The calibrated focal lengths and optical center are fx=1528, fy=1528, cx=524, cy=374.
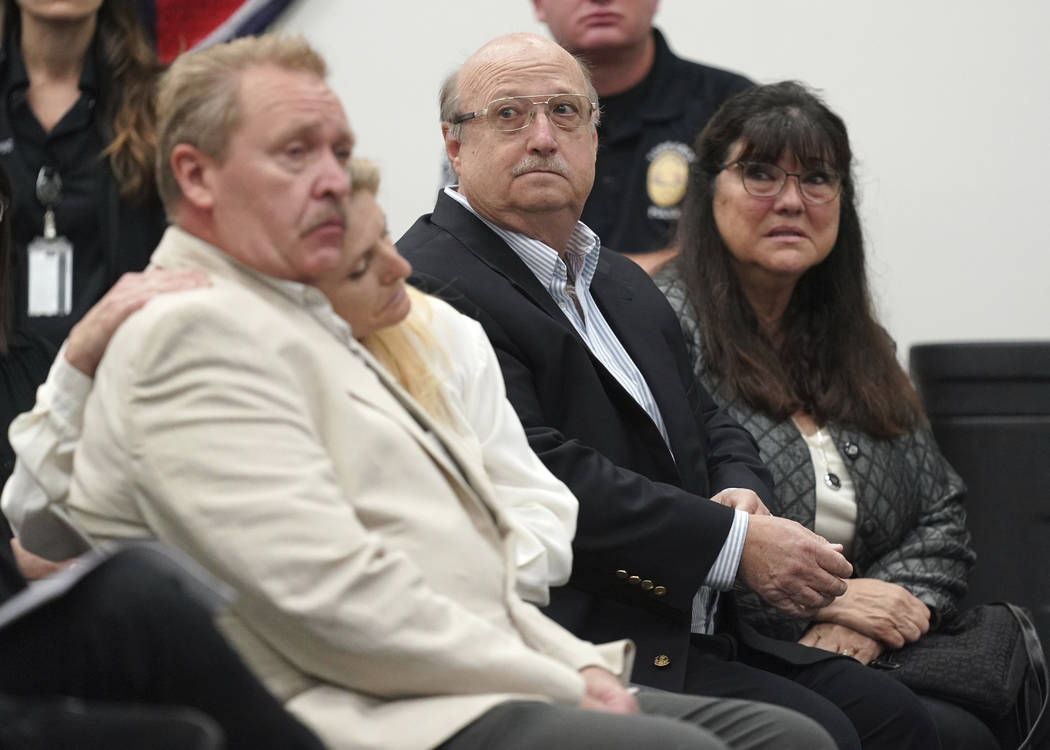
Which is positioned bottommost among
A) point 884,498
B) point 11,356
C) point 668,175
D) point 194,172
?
point 884,498

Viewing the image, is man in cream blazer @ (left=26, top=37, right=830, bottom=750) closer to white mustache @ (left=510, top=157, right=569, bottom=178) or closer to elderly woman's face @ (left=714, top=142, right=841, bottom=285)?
white mustache @ (left=510, top=157, right=569, bottom=178)

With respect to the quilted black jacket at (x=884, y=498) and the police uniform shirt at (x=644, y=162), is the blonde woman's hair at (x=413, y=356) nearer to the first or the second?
the quilted black jacket at (x=884, y=498)

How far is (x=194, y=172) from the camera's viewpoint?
5.31ft

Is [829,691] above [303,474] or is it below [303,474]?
below

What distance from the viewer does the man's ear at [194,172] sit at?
1.61 metres

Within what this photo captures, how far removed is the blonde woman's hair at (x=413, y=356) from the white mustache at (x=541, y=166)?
0.61 m

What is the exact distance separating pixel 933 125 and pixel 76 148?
84.8 inches

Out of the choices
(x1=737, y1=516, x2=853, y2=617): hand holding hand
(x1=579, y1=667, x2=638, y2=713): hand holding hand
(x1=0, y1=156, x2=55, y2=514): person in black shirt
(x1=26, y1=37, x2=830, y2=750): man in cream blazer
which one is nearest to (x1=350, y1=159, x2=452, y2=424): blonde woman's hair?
(x1=26, y1=37, x2=830, y2=750): man in cream blazer

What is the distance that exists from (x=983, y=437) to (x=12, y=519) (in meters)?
2.24

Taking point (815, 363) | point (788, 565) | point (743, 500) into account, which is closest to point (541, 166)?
Result: point (743, 500)

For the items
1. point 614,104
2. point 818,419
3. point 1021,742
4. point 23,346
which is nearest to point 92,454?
point 23,346

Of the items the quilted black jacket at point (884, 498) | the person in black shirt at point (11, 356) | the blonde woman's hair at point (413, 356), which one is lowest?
the quilted black jacket at point (884, 498)

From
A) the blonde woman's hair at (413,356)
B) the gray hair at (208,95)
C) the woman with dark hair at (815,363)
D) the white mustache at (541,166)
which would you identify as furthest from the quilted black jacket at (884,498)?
the gray hair at (208,95)

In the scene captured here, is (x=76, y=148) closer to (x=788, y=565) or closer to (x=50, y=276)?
(x=50, y=276)
